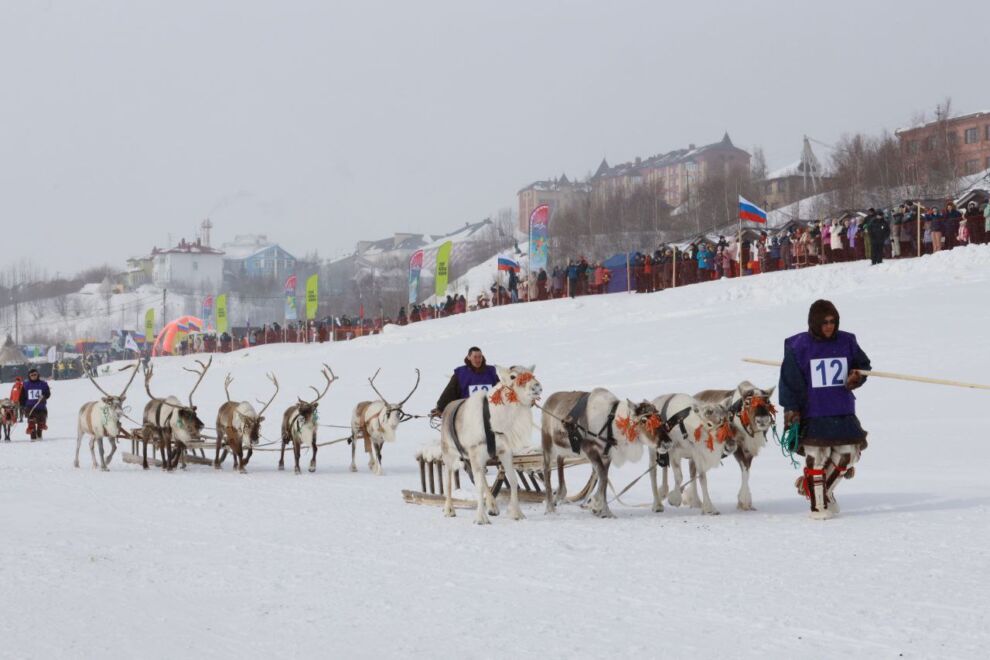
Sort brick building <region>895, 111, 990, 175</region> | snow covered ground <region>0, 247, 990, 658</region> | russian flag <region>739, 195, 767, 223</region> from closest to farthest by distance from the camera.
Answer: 1. snow covered ground <region>0, 247, 990, 658</region>
2. russian flag <region>739, 195, 767, 223</region>
3. brick building <region>895, 111, 990, 175</region>

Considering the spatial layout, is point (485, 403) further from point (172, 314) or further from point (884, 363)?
point (172, 314)

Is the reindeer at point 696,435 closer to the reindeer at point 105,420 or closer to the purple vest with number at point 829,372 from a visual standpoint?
the purple vest with number at point 829,372

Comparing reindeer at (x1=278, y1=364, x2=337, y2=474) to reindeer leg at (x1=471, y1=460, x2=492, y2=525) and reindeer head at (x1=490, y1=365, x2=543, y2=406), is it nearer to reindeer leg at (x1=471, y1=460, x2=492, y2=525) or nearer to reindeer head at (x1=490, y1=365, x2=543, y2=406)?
reindeer leg at (x1=471, y1=460, x2=492, y2=525)

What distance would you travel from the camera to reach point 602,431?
404 inches

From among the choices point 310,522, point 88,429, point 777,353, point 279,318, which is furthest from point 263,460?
point 279,318

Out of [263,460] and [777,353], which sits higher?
[777,353]

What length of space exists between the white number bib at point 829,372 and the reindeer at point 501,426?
2.40 meters

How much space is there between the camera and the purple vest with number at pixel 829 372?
370 inches

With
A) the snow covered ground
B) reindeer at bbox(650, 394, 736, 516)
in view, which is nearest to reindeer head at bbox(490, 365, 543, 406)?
the snow covered ground

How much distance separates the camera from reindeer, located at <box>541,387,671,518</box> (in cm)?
1011

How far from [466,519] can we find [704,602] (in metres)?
4.26

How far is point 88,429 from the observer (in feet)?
58.6

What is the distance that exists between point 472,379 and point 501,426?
193cm

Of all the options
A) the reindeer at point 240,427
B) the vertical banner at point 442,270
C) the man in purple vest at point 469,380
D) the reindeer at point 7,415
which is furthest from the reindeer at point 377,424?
the vertical banner at point 442,270
